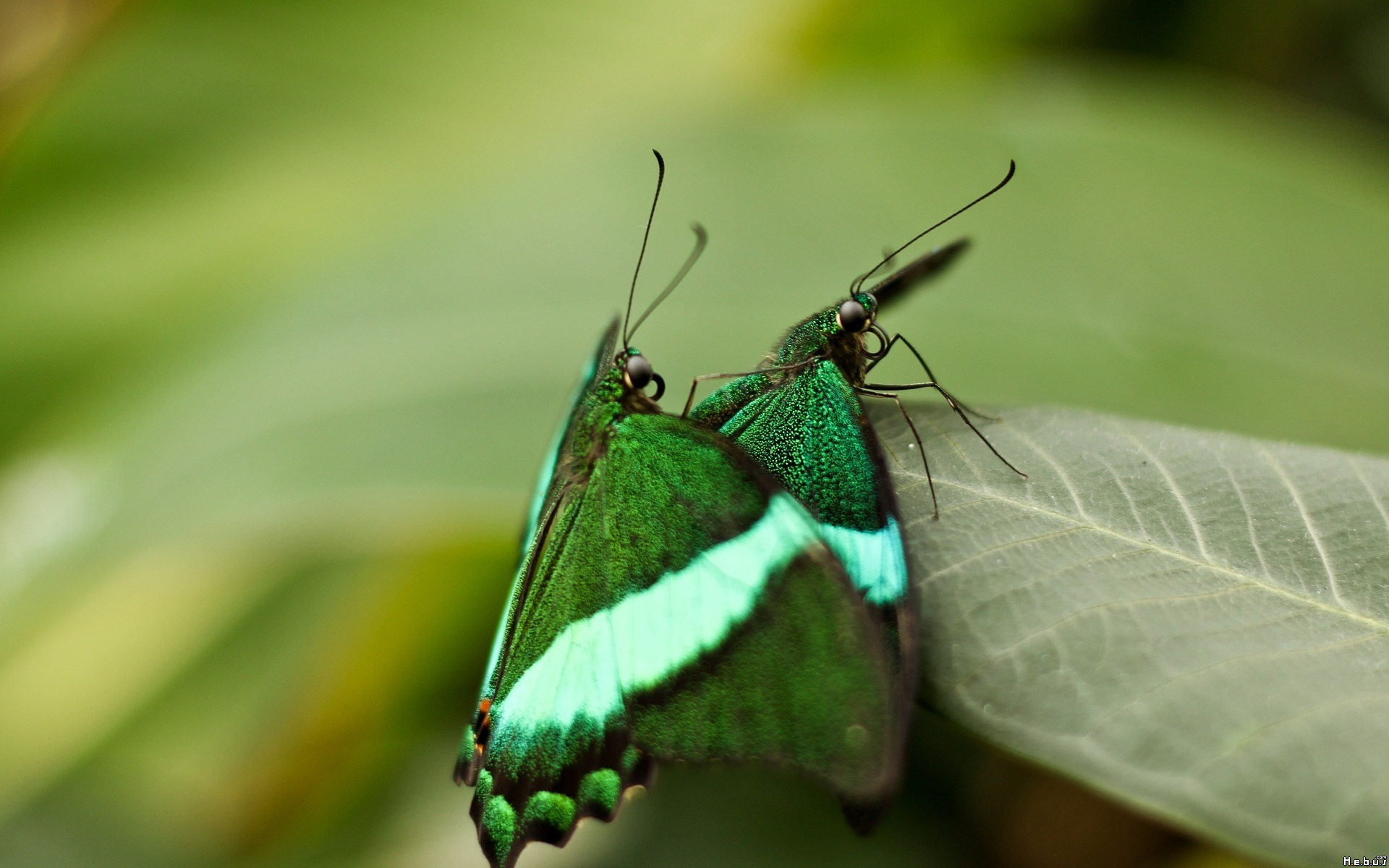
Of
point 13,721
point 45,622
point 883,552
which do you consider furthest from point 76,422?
point 883,552

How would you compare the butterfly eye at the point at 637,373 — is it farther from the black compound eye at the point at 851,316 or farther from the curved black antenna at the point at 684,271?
the curved black antenna at the point at 684,271

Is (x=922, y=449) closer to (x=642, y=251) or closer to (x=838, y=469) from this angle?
(x=838, y=469)

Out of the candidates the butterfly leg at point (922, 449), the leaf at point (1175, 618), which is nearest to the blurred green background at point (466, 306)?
the butterfly leg at point (922, 449)

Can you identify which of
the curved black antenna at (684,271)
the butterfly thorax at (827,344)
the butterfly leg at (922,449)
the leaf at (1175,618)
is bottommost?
the leaf at (1175,618)

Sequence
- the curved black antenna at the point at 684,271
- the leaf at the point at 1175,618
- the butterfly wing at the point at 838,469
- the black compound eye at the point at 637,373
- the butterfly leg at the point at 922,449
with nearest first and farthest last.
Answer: the leaf at the point at 1175,618 < the butterfly wing at the point at 838,469 < the butterfly leg at the point at 922,449 < the black compound eye at the point at 637,373 < the curved black antenna at the point at 684,271

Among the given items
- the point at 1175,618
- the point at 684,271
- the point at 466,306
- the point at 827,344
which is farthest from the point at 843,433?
the point at 466,306

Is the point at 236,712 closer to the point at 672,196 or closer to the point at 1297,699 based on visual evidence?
the point at 672,196
